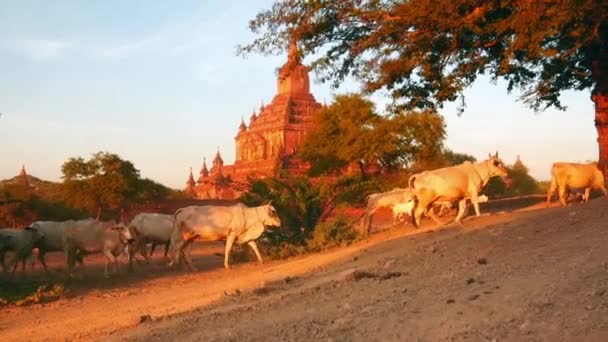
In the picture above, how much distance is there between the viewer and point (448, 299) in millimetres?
5461

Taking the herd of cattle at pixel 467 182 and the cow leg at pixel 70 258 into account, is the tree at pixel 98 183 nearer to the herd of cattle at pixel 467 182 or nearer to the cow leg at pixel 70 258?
the cow leg at pixel 70 258

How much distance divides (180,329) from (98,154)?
2835 cm

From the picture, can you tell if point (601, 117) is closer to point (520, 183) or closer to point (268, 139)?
point (520, 183)

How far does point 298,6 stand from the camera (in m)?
10.3

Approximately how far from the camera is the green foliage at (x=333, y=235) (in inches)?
555

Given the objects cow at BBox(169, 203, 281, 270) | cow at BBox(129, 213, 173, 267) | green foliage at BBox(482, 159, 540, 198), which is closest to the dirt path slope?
cow at BBox(169, 203, 281, 270)

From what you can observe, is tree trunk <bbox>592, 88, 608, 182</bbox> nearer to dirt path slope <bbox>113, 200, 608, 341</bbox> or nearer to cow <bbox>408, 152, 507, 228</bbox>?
cow <bbox>408, 152, 507, 228</bbox>

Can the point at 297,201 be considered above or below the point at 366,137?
below

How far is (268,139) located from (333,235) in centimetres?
4925

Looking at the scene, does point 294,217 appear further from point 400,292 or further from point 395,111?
point 400,292

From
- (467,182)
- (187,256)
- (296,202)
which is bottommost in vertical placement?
(187,256)

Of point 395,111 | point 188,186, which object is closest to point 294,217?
point 395,111

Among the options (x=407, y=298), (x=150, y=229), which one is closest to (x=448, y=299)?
(x=407, y=298)

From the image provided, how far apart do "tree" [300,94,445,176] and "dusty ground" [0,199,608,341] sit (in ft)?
72.0
